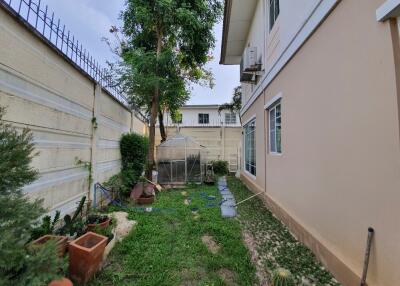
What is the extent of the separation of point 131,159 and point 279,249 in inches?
232

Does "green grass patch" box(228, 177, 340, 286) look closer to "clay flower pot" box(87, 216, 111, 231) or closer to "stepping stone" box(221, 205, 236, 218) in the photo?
"stepping stone" box(221, 205, 236, 218)

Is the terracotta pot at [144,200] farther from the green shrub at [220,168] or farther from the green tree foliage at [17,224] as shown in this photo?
the green shrub at [220,168]

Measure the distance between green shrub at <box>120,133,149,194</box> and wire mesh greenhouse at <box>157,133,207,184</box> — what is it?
1080 mm

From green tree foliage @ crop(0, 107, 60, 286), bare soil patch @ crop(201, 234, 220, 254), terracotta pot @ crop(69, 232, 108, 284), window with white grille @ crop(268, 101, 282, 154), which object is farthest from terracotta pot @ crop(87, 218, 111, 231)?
window with white grille @ crop(268, 101, 282, 154)

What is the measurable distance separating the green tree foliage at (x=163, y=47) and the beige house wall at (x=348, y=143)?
509 centimetres

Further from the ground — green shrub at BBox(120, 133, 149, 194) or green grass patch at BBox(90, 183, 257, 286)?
green shrub at BBox(120, 133, 149, 194)

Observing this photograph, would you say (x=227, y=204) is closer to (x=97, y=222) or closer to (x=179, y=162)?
(x=97, y=222)

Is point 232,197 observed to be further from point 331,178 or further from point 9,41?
point 9,41

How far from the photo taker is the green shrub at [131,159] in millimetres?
7220

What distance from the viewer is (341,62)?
2730 millimetres

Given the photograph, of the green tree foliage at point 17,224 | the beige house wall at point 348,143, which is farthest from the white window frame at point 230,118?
the green tree foliage at point 17,224

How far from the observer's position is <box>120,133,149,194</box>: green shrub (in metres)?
7.22

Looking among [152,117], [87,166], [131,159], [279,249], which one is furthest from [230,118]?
[279,249]

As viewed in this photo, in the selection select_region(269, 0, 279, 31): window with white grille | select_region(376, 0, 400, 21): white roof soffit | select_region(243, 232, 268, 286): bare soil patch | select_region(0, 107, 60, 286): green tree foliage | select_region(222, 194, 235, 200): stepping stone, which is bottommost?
select_region(243, 232, 268, 286): bare soil patch
